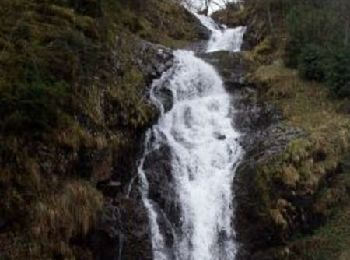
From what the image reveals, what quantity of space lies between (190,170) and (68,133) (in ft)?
15.9

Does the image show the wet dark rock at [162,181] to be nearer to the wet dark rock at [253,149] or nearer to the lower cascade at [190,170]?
the lower cascade at [190,170]

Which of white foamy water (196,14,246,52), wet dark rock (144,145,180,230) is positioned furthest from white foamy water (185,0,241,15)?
wet dark rock (144,145,180,230)

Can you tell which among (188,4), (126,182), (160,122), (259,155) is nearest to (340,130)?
(259,155)

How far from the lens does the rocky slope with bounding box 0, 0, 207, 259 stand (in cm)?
1574

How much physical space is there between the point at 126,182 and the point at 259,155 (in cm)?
476

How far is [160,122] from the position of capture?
2173 centimetres

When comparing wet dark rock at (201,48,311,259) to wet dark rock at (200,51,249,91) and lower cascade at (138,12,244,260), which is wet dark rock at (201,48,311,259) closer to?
wet dark rock at (200,51,249,91)

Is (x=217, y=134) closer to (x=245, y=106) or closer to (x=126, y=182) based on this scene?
(x=245, y=106)

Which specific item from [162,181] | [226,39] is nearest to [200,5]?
[226,39]

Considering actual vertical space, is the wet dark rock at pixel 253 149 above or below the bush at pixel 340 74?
below

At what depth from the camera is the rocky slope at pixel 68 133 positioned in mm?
15742

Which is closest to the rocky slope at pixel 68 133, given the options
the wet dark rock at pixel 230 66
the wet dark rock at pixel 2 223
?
the wet dark rock at pixel 2 223

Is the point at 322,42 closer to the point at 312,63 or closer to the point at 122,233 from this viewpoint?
the point at 312,63

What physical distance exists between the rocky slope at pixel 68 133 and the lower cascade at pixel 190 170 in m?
0.52
